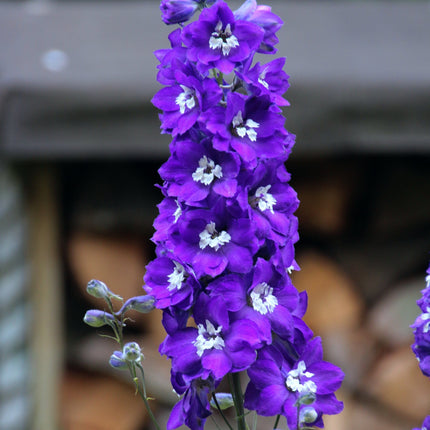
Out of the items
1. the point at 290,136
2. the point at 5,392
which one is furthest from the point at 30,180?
the point at 290,136

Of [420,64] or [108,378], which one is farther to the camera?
[108,378]

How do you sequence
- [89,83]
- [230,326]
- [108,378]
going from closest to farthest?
[230,326] < [89,83] < [108,378]

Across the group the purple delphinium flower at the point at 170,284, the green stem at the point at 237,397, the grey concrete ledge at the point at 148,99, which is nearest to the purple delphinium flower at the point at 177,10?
the purple delphinium flower at the point at 170,284

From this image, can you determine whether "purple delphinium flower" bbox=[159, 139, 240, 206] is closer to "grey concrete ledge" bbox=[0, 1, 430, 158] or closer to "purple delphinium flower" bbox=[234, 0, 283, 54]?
"purple delphinium flower" bbox=[234, 0, 283, 54]

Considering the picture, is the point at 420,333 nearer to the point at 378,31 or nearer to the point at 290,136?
the point at 290,136

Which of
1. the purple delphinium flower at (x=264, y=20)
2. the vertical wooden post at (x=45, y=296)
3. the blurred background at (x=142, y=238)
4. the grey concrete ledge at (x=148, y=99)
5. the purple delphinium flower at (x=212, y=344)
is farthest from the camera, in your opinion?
the vertical wooden post at (x=45, y=296)

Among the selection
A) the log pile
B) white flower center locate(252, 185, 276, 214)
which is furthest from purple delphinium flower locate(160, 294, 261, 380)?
the log pile

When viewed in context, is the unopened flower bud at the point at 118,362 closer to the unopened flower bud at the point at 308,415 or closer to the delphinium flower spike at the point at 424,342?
the unopened flower bud at the point at 308,415
